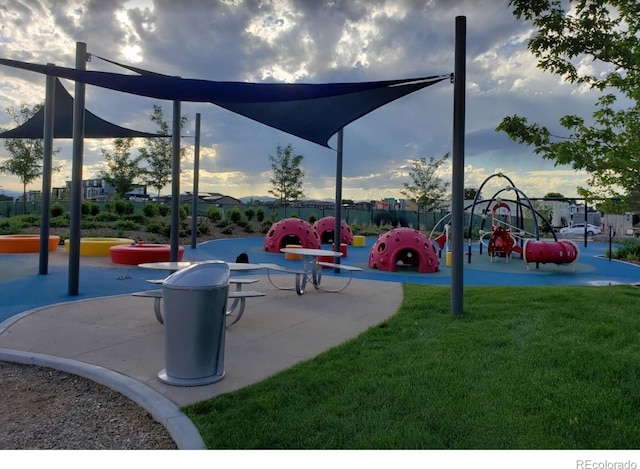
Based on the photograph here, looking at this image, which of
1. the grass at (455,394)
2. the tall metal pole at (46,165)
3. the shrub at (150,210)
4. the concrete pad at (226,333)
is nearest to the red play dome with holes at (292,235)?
the shrub at (150,210)

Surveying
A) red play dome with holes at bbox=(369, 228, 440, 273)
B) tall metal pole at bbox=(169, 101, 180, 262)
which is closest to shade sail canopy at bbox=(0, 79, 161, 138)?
tall metal pole at bbox=(169, 101, 180, 262)

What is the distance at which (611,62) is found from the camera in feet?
18.4

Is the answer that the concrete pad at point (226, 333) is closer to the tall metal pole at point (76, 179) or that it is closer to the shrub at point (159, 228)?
the tall metal pole at point (76, 179)

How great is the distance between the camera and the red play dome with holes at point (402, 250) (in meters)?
13.2

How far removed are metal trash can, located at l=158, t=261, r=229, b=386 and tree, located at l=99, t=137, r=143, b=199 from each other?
102ft

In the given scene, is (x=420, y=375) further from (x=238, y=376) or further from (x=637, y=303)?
(x=637, y=303)

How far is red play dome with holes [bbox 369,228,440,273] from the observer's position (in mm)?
13211

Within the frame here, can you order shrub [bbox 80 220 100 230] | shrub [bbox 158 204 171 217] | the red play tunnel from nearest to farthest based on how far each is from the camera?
the red play tunnel
shrub [bbox 80 220 100 230]
shrub [bbox 158 204 171 217]

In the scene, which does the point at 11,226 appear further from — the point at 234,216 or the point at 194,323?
the point at 194,323

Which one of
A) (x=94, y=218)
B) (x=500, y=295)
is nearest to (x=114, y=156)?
(x=94, y=218)

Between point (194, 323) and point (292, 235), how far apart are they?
1314 centimetres

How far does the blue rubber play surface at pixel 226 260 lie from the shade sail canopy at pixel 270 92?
333cm

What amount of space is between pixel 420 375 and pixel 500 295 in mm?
4064

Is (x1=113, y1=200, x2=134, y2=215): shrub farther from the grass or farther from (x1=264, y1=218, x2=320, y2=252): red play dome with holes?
the grass
